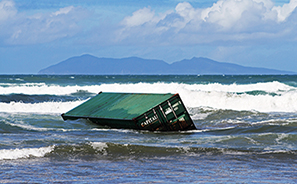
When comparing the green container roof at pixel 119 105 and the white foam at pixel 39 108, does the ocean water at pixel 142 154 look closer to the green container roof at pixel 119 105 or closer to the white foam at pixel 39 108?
the green container roof at pixel 119 105

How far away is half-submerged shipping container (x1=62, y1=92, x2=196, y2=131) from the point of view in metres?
18.3

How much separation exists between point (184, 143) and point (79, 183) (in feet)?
21.1

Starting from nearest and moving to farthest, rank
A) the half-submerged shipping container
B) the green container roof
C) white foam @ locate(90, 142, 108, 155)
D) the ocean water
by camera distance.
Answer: the ocean water → white foam @ locate(90, 142, 108, 155) → the half-submerged shipping container → the green container roof

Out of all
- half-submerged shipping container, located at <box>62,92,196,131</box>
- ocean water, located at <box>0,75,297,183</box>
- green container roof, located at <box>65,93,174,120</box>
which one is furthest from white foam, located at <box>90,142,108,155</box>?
green container roof, located at <box>65,93,174,120</box>

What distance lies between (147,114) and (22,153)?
742cm

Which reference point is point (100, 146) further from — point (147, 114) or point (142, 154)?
point (147, 114)

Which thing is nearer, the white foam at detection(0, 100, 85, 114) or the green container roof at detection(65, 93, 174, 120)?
the green container roof at detection(65, 93, 174, 120)

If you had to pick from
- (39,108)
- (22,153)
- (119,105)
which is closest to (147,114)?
(119,105)

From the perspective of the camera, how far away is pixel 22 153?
11938 mm

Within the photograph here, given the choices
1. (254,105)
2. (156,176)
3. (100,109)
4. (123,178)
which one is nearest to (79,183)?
(123,178)

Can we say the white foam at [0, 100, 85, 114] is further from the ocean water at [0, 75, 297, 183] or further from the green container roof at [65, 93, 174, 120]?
the green container roof at [65, 93, 174, 120]

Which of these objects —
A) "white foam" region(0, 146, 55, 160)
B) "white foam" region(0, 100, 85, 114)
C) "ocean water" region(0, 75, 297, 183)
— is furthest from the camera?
"white foam" region(0, 100, 85, 114)

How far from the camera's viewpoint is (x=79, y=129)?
18500 millimetres

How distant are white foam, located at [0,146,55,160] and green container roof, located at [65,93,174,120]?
6414 millimetres
